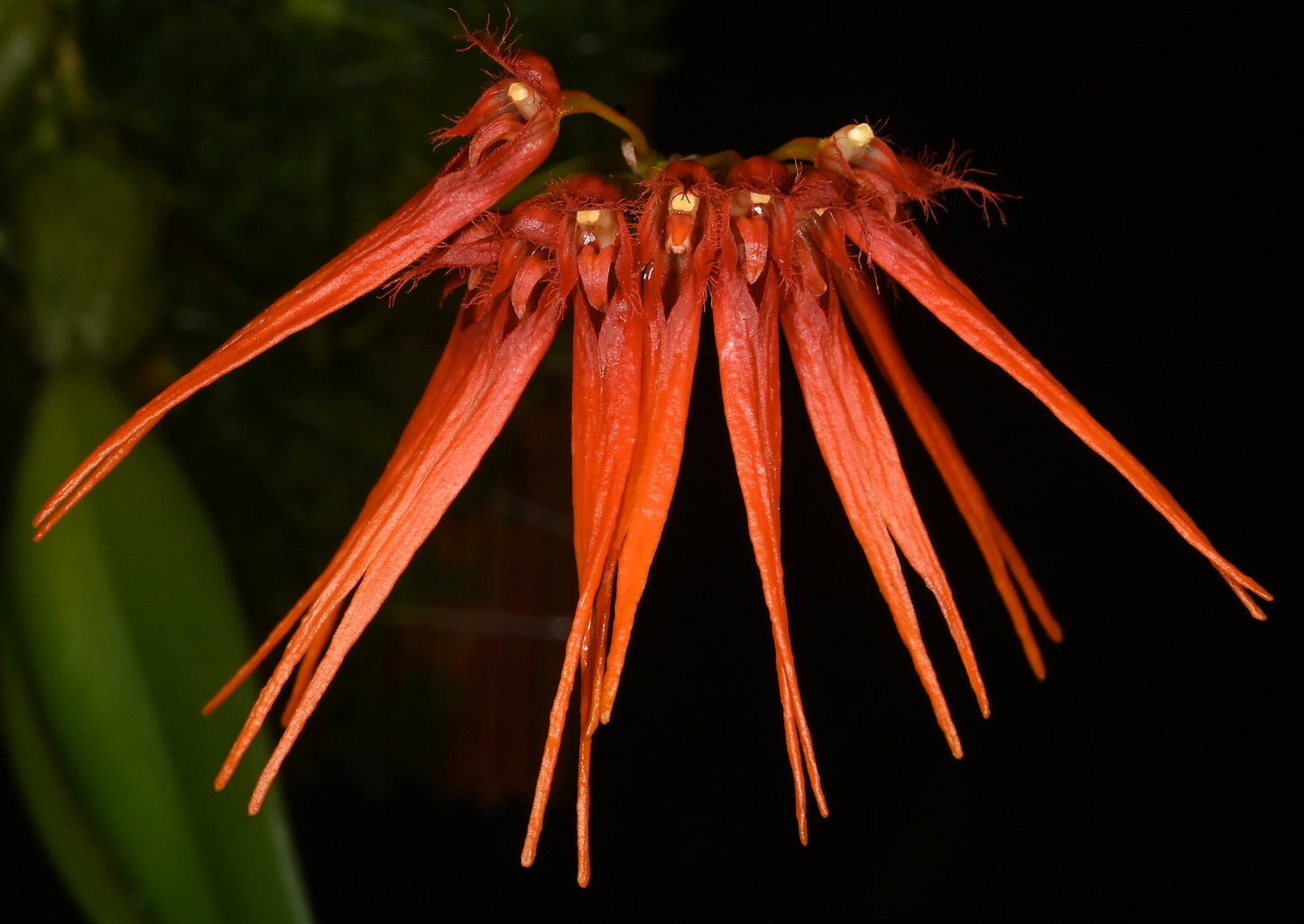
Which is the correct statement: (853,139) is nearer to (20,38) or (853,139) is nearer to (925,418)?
(925,418)

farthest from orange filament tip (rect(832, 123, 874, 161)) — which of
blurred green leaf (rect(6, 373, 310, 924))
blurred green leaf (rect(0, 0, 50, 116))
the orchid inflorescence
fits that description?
blurred green leaf (rect(0, 0, 50, 116))

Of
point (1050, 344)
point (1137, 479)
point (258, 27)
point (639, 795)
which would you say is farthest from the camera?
point (639, 795)

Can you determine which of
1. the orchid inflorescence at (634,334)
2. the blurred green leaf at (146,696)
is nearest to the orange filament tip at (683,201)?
the orchid inflorescence at (634,334)

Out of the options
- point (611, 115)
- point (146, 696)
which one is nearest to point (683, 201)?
point (611, 115)

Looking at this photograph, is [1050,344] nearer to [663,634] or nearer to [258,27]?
[663,634]

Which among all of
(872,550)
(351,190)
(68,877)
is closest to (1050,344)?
(351,190)

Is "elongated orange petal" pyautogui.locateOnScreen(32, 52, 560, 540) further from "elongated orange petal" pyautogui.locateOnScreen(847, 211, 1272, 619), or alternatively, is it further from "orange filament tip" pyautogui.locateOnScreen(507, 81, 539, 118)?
"elongated orange petal" pyautogui.locateOnScreen(847, 211, 1272, 619)

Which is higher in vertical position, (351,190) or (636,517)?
(351,190)
